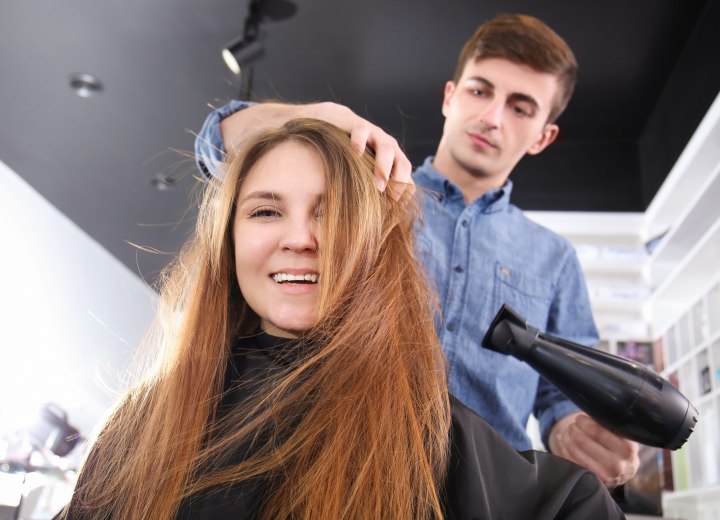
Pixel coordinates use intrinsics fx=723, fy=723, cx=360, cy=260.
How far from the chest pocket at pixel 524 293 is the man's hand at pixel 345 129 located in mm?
435

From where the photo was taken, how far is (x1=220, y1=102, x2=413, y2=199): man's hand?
1.30 m

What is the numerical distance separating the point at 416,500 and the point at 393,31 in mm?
2966

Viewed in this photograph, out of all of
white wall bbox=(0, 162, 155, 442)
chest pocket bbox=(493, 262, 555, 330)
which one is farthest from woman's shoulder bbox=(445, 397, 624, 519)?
white wall bbox=(0, 162, 155, 442)

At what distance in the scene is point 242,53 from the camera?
3404mm

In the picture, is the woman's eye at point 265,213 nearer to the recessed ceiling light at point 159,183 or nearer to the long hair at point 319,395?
the long hair at point 319,395

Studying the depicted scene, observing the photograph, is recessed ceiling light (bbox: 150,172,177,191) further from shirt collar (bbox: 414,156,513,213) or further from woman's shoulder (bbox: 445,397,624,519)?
woman's shoulder (bbox: 445,397,624,519)

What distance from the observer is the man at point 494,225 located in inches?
60.7

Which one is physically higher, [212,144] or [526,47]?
[526,47]

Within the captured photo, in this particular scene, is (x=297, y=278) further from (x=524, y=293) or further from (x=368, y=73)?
(x=368, y=73)

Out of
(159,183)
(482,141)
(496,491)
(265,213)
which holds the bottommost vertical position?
(496,491)

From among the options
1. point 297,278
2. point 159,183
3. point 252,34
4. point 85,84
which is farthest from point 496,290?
point 159,183

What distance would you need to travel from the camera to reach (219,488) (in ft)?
3.40

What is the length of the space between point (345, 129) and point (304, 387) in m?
0.52

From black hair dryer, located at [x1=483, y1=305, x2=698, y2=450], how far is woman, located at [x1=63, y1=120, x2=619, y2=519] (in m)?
0.15
